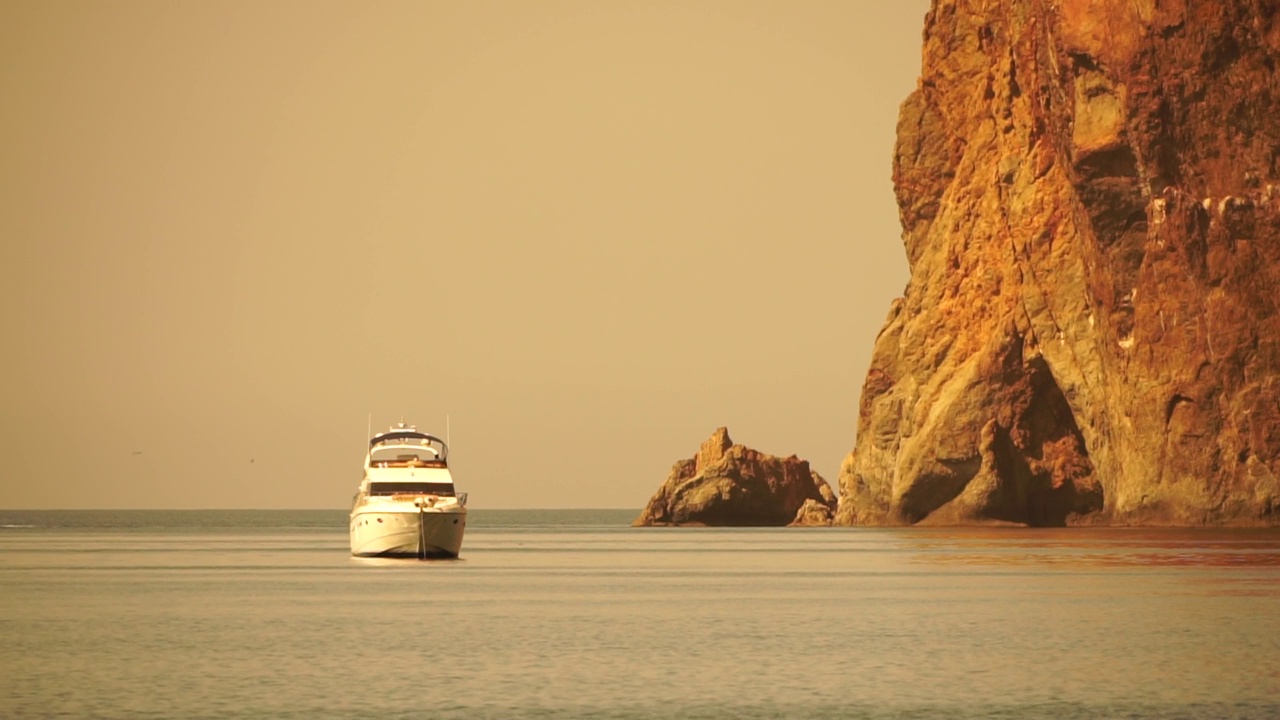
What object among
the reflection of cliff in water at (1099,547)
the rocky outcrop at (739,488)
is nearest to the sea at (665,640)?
the reflection of cliff in water at (1099,547)

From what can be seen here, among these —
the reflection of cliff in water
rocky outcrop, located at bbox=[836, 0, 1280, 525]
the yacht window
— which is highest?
rocky outcrop, located at bbox=[836, 0, 1280, 525]

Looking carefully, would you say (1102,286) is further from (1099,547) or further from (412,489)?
(412,489)

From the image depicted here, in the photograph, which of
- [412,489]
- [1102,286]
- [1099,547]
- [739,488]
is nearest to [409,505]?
[412,489]

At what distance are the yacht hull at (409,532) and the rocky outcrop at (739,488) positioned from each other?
3362 inches

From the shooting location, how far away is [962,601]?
6047cm

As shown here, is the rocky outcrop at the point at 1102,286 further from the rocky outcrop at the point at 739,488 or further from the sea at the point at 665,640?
the rocky outcrop at the point at 739,488

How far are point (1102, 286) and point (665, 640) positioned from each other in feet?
264

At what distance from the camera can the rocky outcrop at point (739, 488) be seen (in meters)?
178

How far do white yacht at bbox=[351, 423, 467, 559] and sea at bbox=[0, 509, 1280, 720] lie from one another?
5.51 feet

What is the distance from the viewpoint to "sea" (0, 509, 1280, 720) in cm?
3506

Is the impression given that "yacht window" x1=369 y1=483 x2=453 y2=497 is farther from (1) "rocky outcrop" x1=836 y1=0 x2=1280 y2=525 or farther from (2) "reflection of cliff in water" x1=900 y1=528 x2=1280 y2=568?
(1) "rocky outcrop" x1=836 y1=0 x2=1280 y2=525

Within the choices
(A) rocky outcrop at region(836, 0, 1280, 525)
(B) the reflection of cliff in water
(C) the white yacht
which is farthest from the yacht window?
(A) rocky outcrop at region(836, 0, 1280, 525)

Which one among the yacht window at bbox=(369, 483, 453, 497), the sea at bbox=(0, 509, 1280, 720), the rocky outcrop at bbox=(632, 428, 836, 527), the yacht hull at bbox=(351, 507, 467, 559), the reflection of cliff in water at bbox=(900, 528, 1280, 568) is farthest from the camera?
the rocky outcrop at bbox=(632, 428, 836, 527)

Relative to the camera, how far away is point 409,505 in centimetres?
8956
